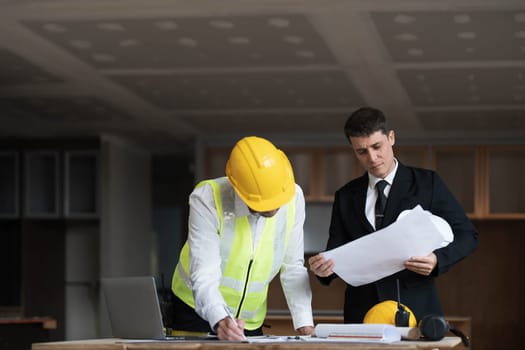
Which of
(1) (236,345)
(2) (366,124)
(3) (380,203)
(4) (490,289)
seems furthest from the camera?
(4) (490,289)

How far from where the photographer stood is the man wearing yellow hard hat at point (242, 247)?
299cm

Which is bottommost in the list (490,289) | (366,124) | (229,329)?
(229,329)

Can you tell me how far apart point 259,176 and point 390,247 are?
1.53ft

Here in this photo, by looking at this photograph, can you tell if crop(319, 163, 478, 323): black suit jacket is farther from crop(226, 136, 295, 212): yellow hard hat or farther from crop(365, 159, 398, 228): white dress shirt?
crop(226, 136, 295, 212): yellow hard hat

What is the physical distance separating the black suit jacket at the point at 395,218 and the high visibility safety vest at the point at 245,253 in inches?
8.6

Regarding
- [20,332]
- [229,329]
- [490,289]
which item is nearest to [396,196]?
[229,329]

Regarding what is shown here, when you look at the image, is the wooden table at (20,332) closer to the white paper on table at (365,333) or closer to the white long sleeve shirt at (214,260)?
the white long sleeve shirt at (214,260)

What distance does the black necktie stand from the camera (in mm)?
3379

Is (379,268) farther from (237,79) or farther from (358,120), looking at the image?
(237,79)

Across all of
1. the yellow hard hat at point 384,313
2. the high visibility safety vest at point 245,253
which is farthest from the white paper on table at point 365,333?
the high visibility safety vest at point 245,253

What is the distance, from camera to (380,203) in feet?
11.1

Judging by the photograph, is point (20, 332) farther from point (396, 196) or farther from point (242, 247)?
point (396, 196)

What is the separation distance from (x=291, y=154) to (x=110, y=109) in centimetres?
215

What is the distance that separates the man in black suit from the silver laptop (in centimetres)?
54
